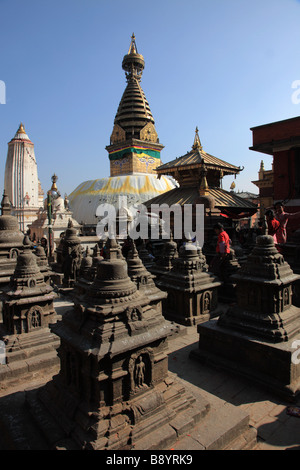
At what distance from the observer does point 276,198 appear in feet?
47.1

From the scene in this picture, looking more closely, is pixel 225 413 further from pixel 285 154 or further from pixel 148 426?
pixel 285 154

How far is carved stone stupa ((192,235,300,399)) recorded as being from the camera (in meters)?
4.05

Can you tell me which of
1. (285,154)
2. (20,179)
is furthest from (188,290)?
(20,179)

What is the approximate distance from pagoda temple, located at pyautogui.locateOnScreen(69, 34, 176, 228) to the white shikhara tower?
17.6ft

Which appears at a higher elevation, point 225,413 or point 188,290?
point 188,290

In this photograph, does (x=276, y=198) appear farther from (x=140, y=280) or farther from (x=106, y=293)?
(x=106, y=293)

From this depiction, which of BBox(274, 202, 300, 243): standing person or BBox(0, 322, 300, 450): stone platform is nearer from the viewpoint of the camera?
BBox(0, 322, 300, 450): stone platform

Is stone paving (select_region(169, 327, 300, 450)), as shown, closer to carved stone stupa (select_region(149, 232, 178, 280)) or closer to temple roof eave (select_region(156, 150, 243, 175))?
carved stone stupa (select_region(149, 232, 178, 280))

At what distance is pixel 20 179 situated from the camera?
35031 millimetres

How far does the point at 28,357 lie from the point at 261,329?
3629 mm

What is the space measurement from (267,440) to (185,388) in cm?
99

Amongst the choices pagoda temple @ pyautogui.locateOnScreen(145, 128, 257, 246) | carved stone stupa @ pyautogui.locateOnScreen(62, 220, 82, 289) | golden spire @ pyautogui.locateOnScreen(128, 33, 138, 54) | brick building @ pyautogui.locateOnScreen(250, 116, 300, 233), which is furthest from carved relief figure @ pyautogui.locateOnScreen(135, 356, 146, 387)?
golden spire @ pyautogui.locateOnScreen(128, 33, 138, 54)

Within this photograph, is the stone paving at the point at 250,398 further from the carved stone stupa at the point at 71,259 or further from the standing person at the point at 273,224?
the carved stone stupa at the point at 71,259
